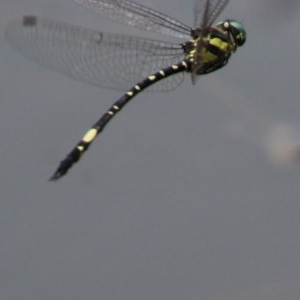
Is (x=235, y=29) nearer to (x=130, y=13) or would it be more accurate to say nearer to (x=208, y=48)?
(x=208, y=48)

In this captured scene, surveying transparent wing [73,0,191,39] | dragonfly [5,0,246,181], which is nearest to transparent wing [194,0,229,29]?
dragonfly [5,0,246,181]

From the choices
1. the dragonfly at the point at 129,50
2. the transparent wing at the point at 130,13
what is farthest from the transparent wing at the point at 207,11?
the transparent wing at the point at 130,13

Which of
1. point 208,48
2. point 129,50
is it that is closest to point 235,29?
point 208,48

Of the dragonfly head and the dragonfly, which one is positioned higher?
the dragonfly head

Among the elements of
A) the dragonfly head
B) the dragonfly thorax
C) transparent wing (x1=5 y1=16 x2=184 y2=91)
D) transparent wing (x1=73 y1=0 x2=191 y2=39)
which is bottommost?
transparent wing (x1=5 y1=16 x2=184 y2=91)

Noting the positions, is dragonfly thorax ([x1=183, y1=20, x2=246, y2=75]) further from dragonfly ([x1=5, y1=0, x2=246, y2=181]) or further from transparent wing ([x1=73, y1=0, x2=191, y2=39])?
transparent wing ([x1=73, y1=0, x2=191, y2=39])

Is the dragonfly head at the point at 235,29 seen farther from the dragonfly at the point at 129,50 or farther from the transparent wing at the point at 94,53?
the transparent wing at the point at 94,53
